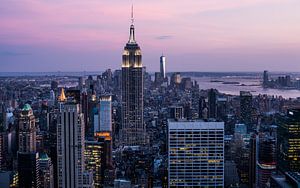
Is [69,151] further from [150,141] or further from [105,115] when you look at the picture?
[105,115]

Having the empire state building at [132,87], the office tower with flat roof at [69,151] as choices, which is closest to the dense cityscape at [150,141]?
the office tower with flat roof at [69,151]

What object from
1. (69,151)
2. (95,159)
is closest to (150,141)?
(95,159)

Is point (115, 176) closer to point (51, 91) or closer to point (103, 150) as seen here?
point (103, 150)

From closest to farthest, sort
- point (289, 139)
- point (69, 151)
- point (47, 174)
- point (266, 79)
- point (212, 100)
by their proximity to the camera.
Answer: point (69, 151) → point (47, 174) → point (289, 139) → point (266, 79) → point (212, 100)

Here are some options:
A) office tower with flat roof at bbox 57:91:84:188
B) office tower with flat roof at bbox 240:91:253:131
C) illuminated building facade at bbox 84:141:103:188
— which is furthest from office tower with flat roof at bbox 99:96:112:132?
office tower with flat roof at bbox 57:91:84:188

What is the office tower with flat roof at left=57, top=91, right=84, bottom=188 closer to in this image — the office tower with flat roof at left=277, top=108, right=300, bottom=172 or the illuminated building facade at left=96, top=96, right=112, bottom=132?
the office tower with flat roof at left=277, top=108, right=300, bottom=172

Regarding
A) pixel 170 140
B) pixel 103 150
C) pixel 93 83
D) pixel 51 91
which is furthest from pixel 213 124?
pixel 93 83
